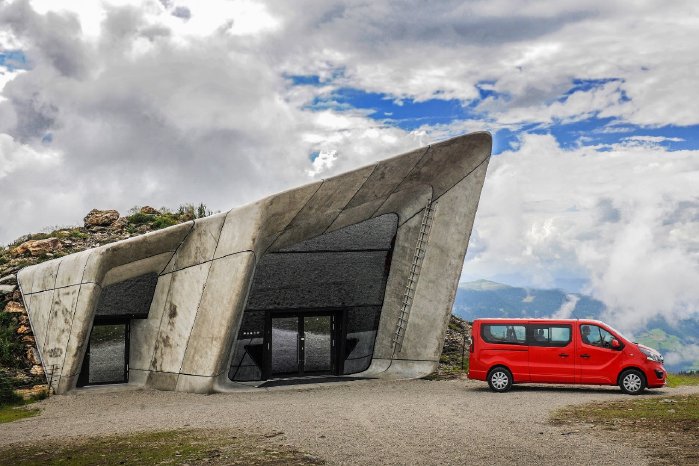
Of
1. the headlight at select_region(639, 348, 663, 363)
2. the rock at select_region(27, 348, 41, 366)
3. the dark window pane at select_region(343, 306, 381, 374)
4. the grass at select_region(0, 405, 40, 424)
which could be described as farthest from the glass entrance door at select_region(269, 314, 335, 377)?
the headlight at select_region(639, 348, 663, 363)

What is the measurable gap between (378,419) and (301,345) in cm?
832

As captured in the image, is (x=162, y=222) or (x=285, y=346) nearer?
(x=285, y=346)

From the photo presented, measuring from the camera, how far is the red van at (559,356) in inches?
677

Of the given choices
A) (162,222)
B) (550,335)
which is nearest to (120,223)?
(162,222)

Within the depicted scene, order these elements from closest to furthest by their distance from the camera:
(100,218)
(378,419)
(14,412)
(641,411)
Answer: (378,419)
(641,411)
(14,412)
(100,218)

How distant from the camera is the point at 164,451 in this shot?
424 inches

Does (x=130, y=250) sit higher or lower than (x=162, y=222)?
lower

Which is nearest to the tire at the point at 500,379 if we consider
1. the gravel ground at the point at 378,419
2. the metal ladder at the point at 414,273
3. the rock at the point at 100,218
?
the gravel ground at the point at 378,419

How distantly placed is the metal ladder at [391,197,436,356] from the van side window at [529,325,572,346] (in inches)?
182

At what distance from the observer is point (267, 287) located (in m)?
20.7

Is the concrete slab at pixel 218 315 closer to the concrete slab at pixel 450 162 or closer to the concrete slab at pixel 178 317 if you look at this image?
the concrete slab at pixel 178 317

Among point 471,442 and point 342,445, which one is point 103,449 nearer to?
point 342,445

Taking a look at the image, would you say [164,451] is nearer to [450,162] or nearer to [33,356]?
[33,356]

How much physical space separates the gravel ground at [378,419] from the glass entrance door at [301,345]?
5.89ft
